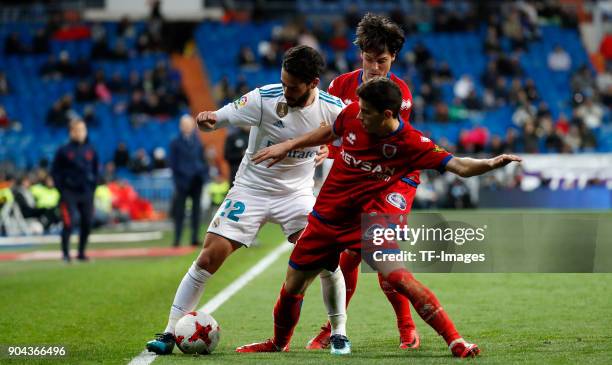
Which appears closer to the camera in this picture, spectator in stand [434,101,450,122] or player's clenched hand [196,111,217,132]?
player's clenched hand [196,111,217,132]

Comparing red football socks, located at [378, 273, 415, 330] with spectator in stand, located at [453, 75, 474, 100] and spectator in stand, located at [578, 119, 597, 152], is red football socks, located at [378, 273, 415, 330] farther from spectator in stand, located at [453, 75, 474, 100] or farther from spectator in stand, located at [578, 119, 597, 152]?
spectator in stand, located at [453, 75, 474, 100]

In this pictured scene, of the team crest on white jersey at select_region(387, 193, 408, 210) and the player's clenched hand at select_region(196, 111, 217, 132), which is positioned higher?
the player's clenched hand at select_region(196, 111, 217, 132)

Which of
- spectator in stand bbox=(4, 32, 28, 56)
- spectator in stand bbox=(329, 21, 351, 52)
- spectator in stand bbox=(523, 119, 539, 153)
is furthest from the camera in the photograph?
spectator in stand bbox=(329, 21, 351, 52)

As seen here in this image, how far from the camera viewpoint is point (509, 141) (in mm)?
30234

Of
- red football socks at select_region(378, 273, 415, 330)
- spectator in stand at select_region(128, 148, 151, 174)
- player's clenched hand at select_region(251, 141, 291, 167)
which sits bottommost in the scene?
spectator in stand at select_region(128, 148, 151, 174)

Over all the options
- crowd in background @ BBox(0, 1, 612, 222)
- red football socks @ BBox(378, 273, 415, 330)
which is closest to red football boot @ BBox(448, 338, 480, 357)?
red football socks @ BBox(378, 273, 415, 330)

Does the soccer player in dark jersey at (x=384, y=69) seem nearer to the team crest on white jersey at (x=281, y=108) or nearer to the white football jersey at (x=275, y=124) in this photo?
the white football jersey at (x=275, y=124)

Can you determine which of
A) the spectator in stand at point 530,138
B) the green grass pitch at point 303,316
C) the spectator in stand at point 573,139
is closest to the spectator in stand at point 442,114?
the spectator in stand at point 530,138

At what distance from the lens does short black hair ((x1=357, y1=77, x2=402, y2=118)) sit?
640cm

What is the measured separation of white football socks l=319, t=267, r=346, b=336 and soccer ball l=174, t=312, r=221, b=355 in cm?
81

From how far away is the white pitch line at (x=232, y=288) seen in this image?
6.77 m

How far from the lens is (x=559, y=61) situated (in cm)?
3556

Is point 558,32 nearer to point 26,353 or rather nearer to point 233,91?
point 233,91

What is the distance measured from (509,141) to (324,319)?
2217cm
